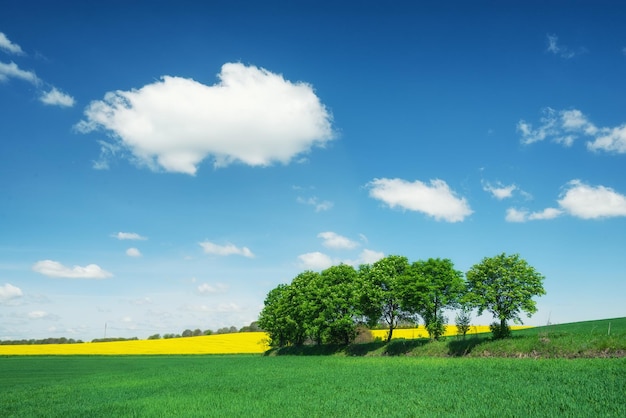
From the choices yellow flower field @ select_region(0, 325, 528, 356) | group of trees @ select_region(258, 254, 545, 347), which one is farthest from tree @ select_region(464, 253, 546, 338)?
yellow flower field @ select_region(0, 325, 528, 356)

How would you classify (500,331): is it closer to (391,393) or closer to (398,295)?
(398,295)

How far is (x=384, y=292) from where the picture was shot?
70.4 meters

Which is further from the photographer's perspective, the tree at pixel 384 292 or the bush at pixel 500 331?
the tree at pixel 384 292

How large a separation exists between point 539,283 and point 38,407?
51.0 m

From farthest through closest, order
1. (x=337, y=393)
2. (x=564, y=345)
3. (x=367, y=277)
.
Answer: (x=367, y=277) < (x=564, y=345) < (x=337, y=393)

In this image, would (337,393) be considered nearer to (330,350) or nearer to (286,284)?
(330,350)

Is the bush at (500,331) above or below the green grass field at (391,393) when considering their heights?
above

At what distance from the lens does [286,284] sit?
327 ft

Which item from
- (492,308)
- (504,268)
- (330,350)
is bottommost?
(330,350)

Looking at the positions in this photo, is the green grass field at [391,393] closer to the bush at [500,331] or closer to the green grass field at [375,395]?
the green grass field at [375,395]

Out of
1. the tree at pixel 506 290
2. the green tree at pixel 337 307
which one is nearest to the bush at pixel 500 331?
the tree at pixel 506 290

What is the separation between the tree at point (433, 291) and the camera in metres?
64.6

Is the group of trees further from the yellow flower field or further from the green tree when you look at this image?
the yellow flower field

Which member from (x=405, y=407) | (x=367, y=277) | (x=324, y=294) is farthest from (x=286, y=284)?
(x=405, y=407)
